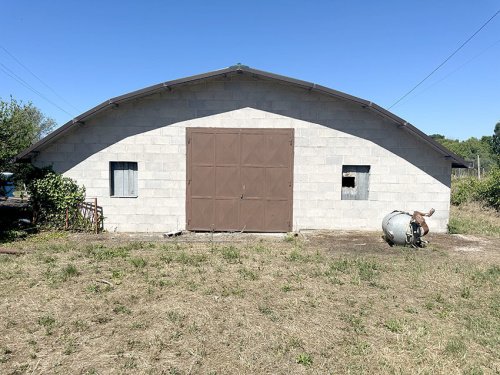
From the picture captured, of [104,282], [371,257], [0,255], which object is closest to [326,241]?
[371,257]

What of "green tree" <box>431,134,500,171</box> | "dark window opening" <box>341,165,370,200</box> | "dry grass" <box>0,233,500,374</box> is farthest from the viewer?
"green tree" <box>431,134,500,171</box>

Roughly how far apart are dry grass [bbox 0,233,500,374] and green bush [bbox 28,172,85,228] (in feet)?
8.83

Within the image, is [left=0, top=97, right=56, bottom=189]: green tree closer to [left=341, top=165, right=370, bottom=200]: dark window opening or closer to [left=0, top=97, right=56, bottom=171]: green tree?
[left=0, top=97, right=56, bottom=171]: green tree

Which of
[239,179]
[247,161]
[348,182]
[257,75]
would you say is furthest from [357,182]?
[257,75]

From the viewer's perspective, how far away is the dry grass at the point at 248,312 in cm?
397

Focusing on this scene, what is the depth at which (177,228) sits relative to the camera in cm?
1177

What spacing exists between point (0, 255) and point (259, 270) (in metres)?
6.35

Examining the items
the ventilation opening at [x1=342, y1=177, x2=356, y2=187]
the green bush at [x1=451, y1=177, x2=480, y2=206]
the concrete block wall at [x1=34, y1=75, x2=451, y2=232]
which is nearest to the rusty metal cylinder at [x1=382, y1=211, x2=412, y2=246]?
the concrete block wall at [x1=34, y1=75, x2=451, y2=232]

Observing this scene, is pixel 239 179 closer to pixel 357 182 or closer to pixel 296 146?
pixel 296 146

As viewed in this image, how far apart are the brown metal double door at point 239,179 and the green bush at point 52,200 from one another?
4.03 meters

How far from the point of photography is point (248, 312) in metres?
5.26

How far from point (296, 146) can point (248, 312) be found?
733cm

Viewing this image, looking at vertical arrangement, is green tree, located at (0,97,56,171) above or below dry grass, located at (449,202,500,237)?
above

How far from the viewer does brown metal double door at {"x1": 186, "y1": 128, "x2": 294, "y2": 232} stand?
37.9 ft
